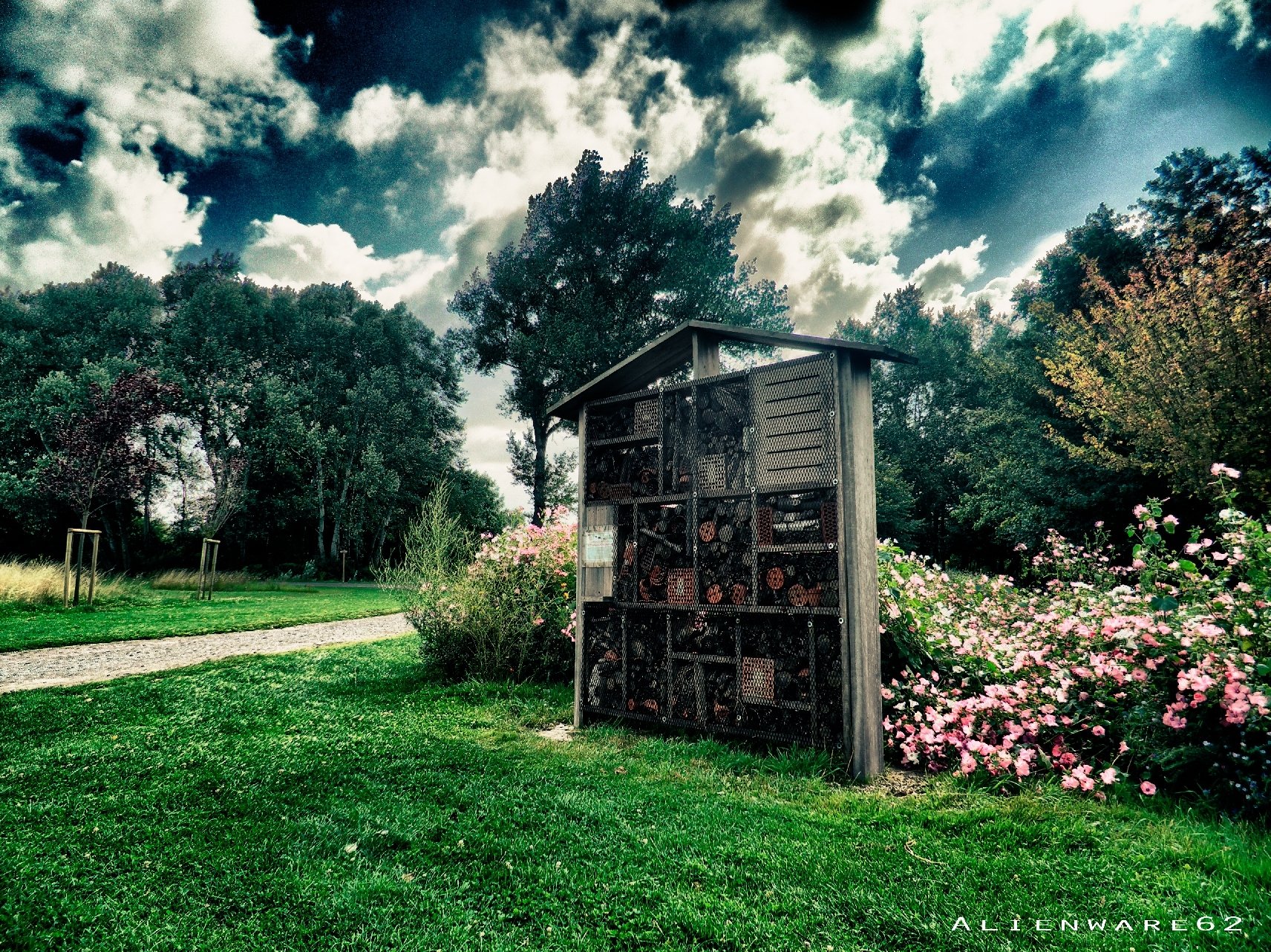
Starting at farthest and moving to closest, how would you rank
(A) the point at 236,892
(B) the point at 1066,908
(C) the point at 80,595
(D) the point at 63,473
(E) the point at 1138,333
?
(D) the point at 63,473 → (C) the point at 80,595 → (E) the point at 1138,333 → (A) the point at 236,892 → (B) the point at 1066,908

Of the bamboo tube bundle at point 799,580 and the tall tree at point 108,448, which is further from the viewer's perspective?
the tall tree at point 108,448

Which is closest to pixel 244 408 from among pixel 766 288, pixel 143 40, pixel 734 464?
pixel 143 40

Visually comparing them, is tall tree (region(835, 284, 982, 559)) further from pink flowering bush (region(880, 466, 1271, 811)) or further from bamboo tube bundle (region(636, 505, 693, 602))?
bamboo tube bundle (region(636, 505, 693, 602))

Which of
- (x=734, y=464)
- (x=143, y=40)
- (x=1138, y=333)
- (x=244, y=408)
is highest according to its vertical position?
(x=143, y=40)

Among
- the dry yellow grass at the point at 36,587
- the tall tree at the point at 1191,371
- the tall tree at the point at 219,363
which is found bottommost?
the dry yellow grass at the point at 36,587

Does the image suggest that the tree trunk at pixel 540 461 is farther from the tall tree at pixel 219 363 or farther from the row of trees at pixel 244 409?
the tall tree at pixel 219 363

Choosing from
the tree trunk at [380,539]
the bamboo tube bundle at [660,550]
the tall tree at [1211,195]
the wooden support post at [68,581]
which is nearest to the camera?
the bamboo tube bundle at [660,550]

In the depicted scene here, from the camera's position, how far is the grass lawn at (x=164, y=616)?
8.58m

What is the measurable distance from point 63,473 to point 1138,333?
2435 cm

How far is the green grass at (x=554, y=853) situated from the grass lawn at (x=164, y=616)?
18.8ft

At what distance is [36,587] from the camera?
11617mm

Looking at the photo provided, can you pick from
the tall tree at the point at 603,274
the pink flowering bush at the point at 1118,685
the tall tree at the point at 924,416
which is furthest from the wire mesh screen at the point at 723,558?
the tall tree at the point at 924,416

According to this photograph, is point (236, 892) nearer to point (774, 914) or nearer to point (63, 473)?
point (774, 914)

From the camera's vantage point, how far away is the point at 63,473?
1439cm
